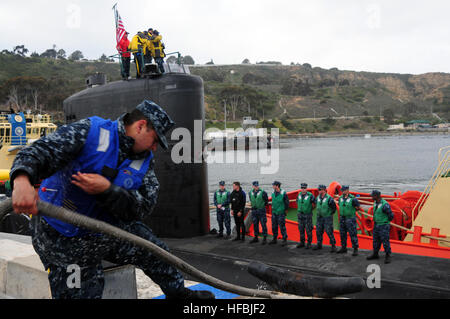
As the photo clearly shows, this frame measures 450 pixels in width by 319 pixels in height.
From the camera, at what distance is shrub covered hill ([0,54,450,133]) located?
80.6m

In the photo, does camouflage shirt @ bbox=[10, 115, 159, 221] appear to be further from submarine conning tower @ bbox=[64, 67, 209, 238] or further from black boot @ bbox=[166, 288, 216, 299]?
submarine conning tower @ bbox=[64, 67, 209, 238]

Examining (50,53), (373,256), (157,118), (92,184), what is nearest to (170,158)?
(373,256)

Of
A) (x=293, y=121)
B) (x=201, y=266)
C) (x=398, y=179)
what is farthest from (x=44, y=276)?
(x=293, y=121)

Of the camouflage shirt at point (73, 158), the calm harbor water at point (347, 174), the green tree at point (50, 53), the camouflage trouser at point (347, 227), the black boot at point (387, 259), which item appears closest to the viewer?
the camouflage shirt at point (73, 158)

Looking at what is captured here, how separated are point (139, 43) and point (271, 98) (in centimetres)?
12660

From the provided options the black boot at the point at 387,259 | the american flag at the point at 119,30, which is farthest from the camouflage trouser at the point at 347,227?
the american flag at the point at 119,30

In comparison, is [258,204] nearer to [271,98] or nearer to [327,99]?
[271,98]

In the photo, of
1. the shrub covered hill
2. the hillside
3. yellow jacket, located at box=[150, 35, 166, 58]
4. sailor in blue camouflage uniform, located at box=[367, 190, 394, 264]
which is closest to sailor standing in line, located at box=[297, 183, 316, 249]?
sailor in blue camouflage uniform, located at box=[367, 190, 394, 264]

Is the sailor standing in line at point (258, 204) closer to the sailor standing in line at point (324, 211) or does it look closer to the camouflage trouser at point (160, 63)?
the sailor standing in line at point (324, 211)

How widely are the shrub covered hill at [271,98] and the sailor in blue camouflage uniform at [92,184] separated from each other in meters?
82.9

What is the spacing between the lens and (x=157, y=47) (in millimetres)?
10211

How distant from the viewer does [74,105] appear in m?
10.4

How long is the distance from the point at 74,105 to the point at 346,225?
7836 millimetres

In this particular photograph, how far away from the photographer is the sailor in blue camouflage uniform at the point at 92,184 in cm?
238
